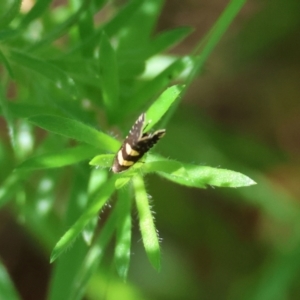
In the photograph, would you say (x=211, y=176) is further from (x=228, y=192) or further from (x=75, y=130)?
(x=228, y=192)

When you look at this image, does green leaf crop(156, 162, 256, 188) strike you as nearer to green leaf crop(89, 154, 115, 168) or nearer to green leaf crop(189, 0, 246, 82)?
green leaf crop(89, 154, 115, 168)

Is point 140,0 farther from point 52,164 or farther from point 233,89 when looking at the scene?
point 233,89

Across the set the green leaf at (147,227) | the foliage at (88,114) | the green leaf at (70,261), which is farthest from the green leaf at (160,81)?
the green leaf at (147,227)

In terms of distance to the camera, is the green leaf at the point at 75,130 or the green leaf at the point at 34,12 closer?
the green leaf at the point at 75,130

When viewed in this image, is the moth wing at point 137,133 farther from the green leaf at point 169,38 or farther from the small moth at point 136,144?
the green leaf at point 169,38

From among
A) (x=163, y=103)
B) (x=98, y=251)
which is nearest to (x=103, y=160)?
(x=163, y=103)

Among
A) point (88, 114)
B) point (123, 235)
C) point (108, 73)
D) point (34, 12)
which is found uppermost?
point (34, 12)

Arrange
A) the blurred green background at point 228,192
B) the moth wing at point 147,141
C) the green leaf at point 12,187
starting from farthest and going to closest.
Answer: the blurred green background at point 228,192 → the green leaf at point 12,187 → the moth wing at point 147,141
